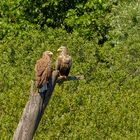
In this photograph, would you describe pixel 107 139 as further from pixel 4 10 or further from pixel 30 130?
pixel 4 10

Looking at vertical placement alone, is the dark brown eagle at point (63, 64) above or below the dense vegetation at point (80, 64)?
above

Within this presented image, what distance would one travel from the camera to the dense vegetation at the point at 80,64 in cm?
1370

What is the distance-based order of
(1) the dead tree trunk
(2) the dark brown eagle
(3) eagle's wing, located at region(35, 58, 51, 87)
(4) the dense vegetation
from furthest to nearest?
(4) the dense vegetation
(2) the dark brown eagle
(3) eagle's wing, located at region(35, 58, 51, 87)
(1) the dead tree trunk

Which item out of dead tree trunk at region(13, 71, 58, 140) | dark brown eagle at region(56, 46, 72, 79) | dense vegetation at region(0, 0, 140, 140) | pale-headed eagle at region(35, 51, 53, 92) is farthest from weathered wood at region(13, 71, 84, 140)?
dense vegetation at region(0, 0, 140, 140)

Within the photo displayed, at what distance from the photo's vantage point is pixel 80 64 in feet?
60.6

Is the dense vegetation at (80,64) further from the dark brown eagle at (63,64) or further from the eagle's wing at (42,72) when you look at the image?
the eagle's wing at (42,72)

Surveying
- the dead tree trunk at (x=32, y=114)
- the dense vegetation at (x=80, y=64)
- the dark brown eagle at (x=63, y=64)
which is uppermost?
the dead tree trunk at (x=32, y=114)

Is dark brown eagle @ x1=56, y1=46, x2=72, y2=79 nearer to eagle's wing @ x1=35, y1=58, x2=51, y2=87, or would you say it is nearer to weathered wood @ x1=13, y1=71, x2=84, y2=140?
eagle's wing @ x1=35, y1=58, x2=51, y2=87

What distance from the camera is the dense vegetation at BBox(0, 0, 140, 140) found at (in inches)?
539

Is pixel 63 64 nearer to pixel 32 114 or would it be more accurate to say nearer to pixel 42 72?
pixel 42 72

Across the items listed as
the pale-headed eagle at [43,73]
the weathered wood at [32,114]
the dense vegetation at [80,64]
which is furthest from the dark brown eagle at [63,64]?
the dense vegetation at [80,64]

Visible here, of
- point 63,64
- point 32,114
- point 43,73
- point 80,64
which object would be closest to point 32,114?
point 32,114

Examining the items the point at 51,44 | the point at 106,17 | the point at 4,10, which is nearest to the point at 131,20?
the point at 106,17

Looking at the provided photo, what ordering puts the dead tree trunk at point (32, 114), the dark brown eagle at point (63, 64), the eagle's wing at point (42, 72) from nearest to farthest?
the dead tree trunk at point (32, 114) < the eagle's wing at point (42, 72) < the dark brown eagle at point (63, 64)
